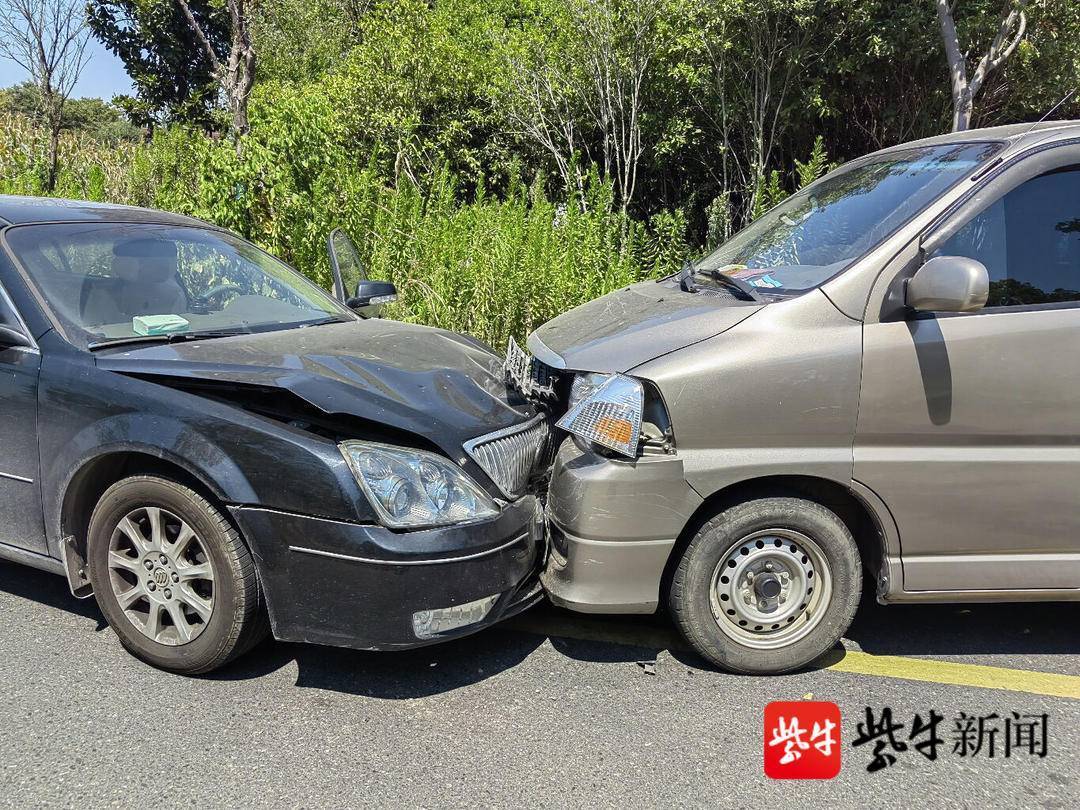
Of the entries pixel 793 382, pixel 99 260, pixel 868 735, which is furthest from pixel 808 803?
pixel 99 260

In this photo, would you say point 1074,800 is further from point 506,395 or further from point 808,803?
point 506,395

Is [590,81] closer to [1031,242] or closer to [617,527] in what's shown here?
[1031,242]

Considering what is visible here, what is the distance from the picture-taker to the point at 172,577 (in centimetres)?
302

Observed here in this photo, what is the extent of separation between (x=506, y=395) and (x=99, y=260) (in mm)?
1937

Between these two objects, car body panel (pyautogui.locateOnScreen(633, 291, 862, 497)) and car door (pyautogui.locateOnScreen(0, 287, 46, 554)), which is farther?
car door (pyautogui.locateOnScreen(0, 287, 46, 554))

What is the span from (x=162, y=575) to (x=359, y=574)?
84 centimetres

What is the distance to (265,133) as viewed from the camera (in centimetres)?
737

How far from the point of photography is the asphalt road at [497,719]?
2.52m

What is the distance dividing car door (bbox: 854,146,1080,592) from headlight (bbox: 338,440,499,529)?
1432mm

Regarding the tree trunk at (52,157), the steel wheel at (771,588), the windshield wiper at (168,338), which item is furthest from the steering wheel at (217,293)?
the tree trunk at (52,157)

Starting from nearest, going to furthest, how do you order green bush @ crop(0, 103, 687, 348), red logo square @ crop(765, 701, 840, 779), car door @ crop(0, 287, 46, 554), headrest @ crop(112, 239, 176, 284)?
red logo square @ crop(765, 701, 840, 779) → car door @ crop(0, 287, 46, 554) → headrest @ crop(112, 239, 176, 284) → green bush @ crop(0, 103, 687, 348)

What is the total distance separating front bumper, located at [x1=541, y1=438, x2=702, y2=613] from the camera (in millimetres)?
2979

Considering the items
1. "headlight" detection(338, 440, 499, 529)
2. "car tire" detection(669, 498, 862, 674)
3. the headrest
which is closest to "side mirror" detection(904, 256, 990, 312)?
"car tire" detection(669, 498, 862, 674)

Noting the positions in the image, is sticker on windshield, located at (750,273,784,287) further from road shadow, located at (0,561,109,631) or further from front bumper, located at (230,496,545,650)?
road shadow, located at (0,561,109,631)
